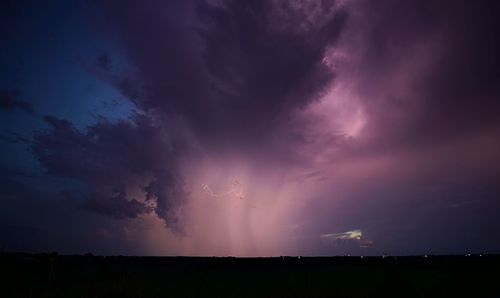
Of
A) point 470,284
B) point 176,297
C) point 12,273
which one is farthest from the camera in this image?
point 470,284

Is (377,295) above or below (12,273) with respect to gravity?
below

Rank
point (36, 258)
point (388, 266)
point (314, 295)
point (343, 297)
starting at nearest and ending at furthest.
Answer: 1. point (36, 258)
2. point (388, 266)
3. point (314, 295)
4. point (343, 297)

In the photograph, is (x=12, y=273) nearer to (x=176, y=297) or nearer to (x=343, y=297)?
(x=176, y=297)

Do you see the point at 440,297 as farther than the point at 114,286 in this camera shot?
Yes

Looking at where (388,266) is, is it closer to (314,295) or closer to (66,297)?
(314,295)

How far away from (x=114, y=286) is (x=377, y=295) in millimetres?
17294

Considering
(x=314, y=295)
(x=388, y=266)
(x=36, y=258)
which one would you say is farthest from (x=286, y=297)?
(x=36, y=258)

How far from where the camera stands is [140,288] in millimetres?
24953

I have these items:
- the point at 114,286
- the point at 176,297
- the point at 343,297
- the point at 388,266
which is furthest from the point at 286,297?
the point at 114,286

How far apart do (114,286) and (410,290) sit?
19.3 m

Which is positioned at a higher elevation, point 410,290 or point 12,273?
point 12,273

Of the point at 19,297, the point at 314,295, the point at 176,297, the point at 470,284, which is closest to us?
the point at 19,297

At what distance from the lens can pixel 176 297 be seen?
29.7 meters

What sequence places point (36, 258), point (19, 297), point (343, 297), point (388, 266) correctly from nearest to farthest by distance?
point (36, 258), point (19, 297), point (388, 266), point (343, 297)
